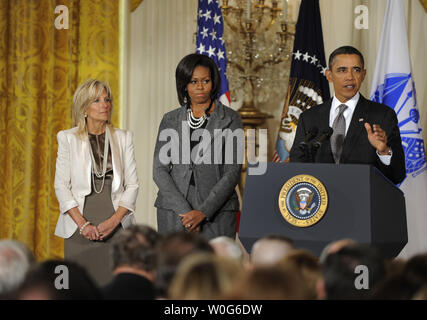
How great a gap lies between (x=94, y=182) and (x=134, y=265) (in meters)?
1.81

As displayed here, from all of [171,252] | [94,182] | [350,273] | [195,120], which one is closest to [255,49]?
Result: [195,120]

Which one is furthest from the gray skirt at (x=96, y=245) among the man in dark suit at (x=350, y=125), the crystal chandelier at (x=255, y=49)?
the crystal chandelier at (x=255, y=49)

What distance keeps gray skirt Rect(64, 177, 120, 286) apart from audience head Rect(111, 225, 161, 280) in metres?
1.53

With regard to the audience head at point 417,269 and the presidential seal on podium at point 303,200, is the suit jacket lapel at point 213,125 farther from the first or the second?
the audience head at point 417,269

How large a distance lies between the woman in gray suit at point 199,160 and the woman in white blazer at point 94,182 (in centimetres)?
23

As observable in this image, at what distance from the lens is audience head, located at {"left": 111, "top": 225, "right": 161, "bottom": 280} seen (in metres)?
2.33

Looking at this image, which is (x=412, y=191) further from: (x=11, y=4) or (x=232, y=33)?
(x=11, y=4)

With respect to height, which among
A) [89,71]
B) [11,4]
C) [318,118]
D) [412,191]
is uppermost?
[11,4]

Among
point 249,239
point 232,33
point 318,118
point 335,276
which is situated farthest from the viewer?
point 232,33

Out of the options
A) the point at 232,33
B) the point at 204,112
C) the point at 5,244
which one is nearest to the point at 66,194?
the point at 204,112

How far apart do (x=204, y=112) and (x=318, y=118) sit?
27.0 inches

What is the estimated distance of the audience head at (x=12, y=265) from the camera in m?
2.19

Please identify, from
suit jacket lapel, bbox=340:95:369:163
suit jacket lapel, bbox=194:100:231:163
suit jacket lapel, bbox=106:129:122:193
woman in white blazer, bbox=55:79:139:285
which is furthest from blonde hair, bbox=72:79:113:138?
suit jacket lapel, bbox=340:95:369:163

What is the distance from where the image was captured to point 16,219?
653 cm
